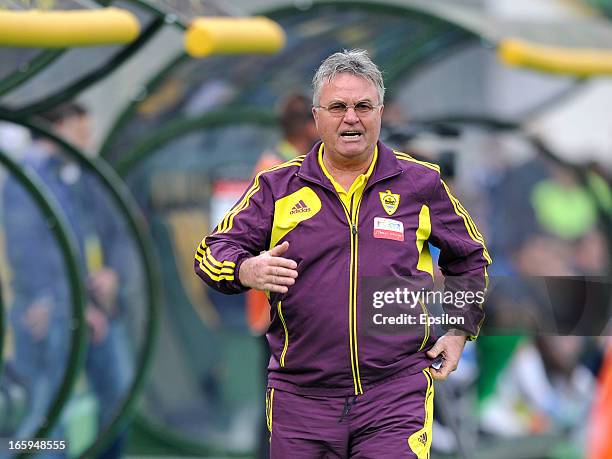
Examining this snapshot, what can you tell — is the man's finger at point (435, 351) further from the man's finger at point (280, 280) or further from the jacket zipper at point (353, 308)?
the man's finger at point (280, 280)

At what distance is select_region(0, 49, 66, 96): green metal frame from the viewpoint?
6469 mm

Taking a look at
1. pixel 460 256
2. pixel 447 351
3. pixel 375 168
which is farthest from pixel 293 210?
pixel 447 351

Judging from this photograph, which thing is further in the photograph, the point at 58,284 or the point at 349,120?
the point at 58,284

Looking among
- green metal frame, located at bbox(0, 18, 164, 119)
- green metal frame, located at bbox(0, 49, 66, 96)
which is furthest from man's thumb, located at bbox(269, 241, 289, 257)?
green metal frame, located at bbox(0, 18, 164, 119)

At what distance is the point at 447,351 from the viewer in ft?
16.1

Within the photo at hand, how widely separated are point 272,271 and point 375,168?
0.54 meters

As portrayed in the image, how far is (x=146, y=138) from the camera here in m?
9.46

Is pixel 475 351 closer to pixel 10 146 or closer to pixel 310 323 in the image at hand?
pixel 10 146

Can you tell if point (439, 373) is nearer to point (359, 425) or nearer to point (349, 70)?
point (359, 425)

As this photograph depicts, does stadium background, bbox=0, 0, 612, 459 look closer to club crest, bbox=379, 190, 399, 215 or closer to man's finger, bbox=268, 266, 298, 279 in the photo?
club crest, bbox=379, 190, 399, 215

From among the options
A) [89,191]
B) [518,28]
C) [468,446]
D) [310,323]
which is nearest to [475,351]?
[468,446]

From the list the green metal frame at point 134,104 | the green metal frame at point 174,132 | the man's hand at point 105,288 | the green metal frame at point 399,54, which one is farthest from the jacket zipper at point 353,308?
the green metal frame at point 174,132

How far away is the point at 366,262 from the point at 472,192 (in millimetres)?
4999

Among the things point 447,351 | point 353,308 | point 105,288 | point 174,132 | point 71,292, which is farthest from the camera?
point 174,132
